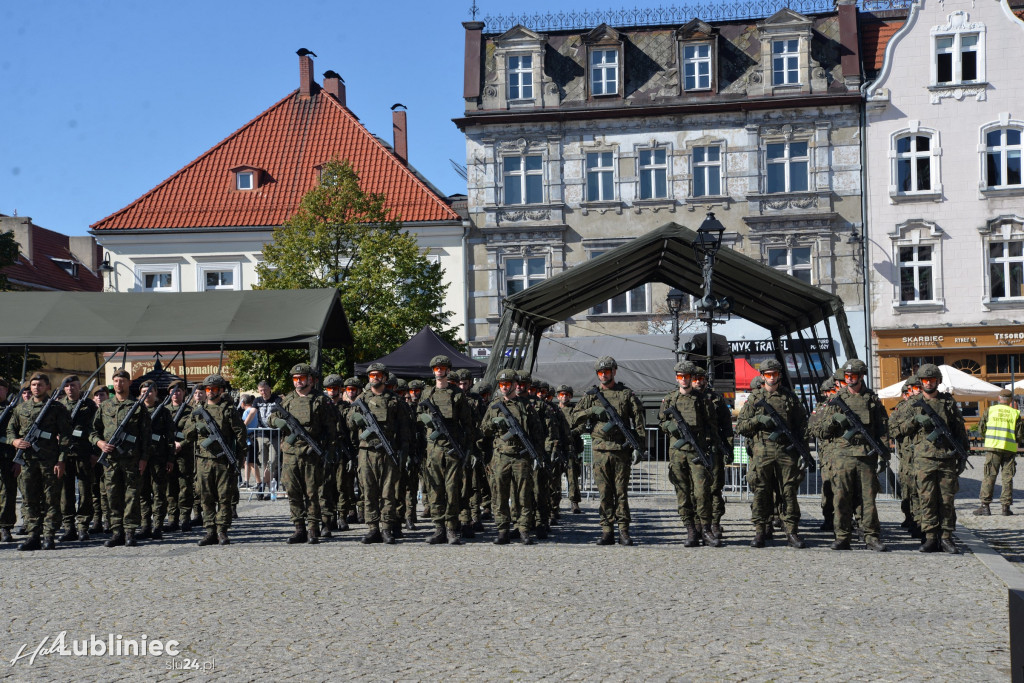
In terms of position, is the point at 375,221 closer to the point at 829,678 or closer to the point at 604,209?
the point at 604,209

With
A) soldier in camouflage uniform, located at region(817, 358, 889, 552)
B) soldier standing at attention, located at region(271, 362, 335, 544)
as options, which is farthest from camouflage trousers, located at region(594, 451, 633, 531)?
soldier standing at attention, located at region(271, 362, 335, 544)

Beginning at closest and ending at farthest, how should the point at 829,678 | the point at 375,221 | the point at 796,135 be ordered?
the point at 829,678, the point at 375,221, the point at 796,135

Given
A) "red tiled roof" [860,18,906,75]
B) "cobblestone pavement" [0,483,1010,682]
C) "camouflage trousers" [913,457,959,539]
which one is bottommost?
"cobblestone pavement" [0,483,1010,682]

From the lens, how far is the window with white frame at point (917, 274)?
33875 mm

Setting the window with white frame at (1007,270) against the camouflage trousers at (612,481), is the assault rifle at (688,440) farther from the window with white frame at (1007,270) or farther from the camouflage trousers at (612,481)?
the window with white frame at (1007,270)

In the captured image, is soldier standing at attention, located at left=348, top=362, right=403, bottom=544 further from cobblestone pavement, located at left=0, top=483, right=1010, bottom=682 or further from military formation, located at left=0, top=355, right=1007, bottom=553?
cobblestone pavement, located at left=0, top=483, right=1010, bottom=682

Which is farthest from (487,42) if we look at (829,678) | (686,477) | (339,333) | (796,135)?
(829,678)

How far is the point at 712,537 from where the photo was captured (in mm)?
12281

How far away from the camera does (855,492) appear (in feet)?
39.3

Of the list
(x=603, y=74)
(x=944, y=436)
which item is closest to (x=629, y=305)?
(x=603, y=74)

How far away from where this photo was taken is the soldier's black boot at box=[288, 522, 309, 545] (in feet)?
41.6

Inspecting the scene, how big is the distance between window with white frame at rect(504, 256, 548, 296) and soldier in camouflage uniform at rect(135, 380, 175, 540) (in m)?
22.2

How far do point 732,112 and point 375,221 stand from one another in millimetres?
11123

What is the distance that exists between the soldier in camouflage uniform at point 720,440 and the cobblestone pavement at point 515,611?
38 centimetres
